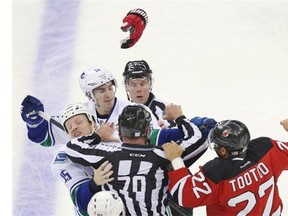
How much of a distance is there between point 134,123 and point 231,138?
0.48 meters

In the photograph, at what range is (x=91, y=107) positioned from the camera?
4.62 meters

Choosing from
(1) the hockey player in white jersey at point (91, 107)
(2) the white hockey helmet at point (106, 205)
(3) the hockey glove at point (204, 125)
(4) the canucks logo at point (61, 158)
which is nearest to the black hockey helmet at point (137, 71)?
(1) the hockey player in white jersey at point (91, 107)

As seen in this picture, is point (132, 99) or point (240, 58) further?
point (240, 58)

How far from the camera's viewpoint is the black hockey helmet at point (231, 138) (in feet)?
11.7

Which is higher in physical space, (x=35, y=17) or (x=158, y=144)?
(x=35, y=17)

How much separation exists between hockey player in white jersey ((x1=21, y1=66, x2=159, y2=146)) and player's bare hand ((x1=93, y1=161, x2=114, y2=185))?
83 centimetres

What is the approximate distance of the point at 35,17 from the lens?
7273 millimetres

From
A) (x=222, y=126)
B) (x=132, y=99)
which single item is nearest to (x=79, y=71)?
(x=132, y=99)

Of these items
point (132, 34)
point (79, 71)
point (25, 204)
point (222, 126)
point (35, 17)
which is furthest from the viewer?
point (35, 17)

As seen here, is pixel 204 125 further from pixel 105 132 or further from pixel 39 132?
pixel 39 132

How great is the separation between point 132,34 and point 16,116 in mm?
1191

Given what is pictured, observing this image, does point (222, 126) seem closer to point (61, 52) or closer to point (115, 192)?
point (115, 192)

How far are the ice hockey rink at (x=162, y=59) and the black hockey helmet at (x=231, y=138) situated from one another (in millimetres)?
1589

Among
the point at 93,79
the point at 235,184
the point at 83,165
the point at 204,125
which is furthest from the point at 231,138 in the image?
the point at 93,79
